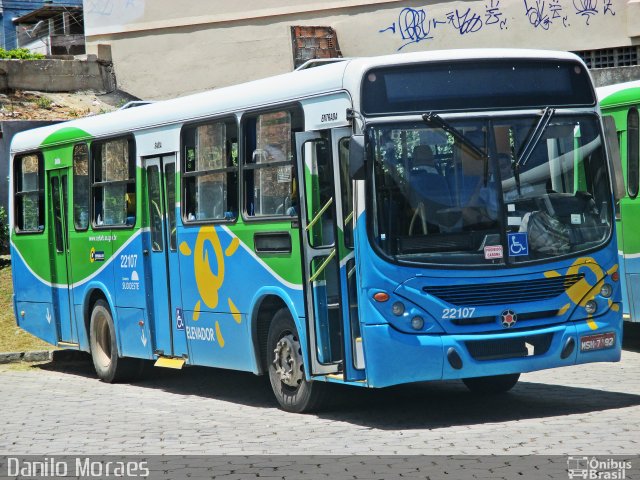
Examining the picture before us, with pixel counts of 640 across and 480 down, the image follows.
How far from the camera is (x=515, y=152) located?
31.5 ft

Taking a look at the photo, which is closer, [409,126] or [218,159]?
[409,126]

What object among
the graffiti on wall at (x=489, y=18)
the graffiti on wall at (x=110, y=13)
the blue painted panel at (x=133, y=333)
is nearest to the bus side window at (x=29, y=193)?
the blue painted panel at (x=133, y=333)

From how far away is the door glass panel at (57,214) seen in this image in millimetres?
15227

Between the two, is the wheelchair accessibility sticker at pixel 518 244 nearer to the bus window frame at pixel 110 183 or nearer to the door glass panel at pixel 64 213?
the bus window frame at pixel 110 183

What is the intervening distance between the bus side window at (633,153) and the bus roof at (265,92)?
3671 mm

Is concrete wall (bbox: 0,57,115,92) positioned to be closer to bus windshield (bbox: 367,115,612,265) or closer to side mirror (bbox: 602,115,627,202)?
side mirror (bbox: 602,115,627,202)

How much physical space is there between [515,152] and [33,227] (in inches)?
322

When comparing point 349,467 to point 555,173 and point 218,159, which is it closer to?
point 555,173

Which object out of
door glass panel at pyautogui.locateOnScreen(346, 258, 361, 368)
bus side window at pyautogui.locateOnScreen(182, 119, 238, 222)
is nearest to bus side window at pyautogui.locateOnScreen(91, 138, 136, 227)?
bus side window at pyautogui.locateOnScreen(182, 119, 238, 222)

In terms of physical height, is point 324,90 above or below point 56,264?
above

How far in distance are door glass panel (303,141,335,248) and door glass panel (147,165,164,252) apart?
10.5 feet

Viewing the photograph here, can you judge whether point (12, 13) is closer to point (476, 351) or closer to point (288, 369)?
point (288, 369)

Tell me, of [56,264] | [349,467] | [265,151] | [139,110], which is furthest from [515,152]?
[56,264]

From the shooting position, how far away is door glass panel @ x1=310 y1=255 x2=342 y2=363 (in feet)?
32.4
